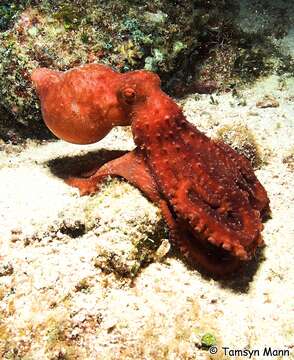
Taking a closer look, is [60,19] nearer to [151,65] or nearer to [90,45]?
[90,45]

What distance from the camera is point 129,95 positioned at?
3879 millimetres

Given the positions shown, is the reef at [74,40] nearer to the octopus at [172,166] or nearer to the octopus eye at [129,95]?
the octopus at [172,166]

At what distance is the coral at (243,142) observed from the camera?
202 inches

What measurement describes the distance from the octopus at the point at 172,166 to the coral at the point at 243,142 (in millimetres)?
877

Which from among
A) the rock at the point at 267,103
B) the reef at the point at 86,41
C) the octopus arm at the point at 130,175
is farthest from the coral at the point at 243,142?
the octopus arm at the point at 130,175

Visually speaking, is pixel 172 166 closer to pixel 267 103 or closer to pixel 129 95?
pixel 129 95

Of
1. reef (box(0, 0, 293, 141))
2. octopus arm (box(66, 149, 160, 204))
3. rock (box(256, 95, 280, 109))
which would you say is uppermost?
reef (box(0, 0, 293, 141))

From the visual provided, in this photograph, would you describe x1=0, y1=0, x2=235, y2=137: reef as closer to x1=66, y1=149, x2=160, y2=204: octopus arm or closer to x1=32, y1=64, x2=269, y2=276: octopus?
x1=32, y1=64, x2=269, y2=276: octopus

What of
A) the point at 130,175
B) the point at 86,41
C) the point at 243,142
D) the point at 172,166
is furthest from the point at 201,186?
the point at 86,41

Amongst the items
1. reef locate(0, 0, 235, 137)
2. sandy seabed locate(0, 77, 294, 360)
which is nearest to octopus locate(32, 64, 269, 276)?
sandy seabed locate(0, 77, 294, 360)

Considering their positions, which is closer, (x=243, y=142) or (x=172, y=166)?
(x=172, y=166)

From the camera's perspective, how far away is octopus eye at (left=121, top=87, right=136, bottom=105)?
388 cm

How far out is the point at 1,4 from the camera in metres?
5.81

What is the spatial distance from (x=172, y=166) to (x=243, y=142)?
5.96 feet
